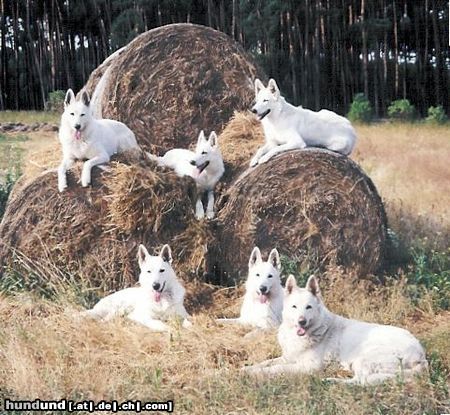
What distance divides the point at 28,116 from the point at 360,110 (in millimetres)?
1605

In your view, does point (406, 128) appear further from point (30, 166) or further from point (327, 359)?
point (30, 166)

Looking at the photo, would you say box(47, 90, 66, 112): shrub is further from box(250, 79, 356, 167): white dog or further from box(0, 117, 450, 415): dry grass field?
box(250, 79, 356, 167): white dog

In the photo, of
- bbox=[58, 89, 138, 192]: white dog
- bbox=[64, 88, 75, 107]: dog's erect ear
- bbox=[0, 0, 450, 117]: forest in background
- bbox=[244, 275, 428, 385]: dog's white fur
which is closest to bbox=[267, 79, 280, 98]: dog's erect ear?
bbox=[0, 0, 450, 117]: forest in background

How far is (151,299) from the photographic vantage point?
368cm

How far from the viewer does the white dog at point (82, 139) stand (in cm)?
A: 394

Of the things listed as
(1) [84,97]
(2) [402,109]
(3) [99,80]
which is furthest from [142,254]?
(2) [402,109]

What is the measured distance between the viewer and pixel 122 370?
3.26 m

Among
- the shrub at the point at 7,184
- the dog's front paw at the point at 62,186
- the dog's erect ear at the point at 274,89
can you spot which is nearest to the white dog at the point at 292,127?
the dog's erect ear at the point at 274,89

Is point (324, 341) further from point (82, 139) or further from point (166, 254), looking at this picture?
point (82, 139)

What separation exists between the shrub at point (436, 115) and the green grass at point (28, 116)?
1.76 metres

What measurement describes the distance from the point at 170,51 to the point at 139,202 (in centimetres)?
98

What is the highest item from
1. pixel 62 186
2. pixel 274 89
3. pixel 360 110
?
pixel 274 89

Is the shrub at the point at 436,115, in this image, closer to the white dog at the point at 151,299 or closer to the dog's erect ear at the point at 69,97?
the white dog at the point at 151,299

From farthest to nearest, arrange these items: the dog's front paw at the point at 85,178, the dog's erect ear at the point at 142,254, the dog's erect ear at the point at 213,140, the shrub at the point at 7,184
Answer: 1. the shrub at the point at 7,184
2. the dog's erect ear at the point at 213,140
3. the dog's front paw at the point at 85,178
4. the dog's erect ear at the point at 142,254
